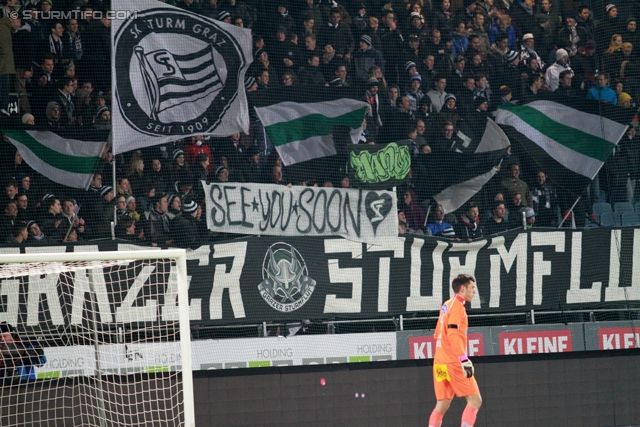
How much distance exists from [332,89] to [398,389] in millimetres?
3772

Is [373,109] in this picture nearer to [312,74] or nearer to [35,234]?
[312,74]

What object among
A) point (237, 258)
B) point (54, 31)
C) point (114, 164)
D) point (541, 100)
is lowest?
point (237, 258)

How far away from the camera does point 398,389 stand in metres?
9.78

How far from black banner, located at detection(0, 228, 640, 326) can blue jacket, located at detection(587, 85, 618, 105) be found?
180 cm

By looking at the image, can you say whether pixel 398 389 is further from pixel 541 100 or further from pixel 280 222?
pixel 541 100

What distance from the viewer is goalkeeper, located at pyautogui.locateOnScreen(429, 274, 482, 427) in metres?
7.89

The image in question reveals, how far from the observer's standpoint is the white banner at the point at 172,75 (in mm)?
9883

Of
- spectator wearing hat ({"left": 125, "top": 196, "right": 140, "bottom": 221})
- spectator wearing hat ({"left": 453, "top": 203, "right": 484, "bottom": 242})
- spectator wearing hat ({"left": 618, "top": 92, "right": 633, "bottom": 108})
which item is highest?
spectator wearing hat ({"left": 618, "top": 92, "right": 633, "bottom": 108})

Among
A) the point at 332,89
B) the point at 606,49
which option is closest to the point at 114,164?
the point at 332,89

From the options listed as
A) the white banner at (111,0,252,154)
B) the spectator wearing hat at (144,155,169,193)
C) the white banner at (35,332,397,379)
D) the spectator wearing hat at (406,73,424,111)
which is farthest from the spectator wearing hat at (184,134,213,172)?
the spectator wearing hat at (406,73,424,111)

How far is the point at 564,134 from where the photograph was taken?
433 inches

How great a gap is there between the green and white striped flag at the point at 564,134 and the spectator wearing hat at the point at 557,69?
0.34 meters

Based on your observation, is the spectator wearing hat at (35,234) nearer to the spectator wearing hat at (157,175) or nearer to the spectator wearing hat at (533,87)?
the spectator wearing hat at (157,175)

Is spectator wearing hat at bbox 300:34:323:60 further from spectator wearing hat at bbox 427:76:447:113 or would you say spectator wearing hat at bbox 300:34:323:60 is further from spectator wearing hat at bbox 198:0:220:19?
spectator wearing hat at bbox 427:76:447:113
